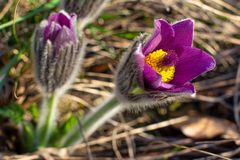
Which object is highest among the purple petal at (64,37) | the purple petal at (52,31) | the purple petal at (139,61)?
the purple petal at (52,31)

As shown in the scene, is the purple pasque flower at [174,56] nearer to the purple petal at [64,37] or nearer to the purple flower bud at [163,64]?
the purple flower bud at [163,64]

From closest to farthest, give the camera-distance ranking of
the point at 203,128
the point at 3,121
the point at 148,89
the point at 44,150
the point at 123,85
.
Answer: the point at 148,89 → the point at 123,85 → the point at 44,150 → the point at 3,121 → the point at 203,128

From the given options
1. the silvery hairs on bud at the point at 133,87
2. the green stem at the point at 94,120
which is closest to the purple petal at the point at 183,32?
the silvery hairs on bud at the point at 133,87

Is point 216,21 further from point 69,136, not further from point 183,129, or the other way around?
point 69,136

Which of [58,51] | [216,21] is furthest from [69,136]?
[216,21]

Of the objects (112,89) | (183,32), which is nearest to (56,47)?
(183,32)
